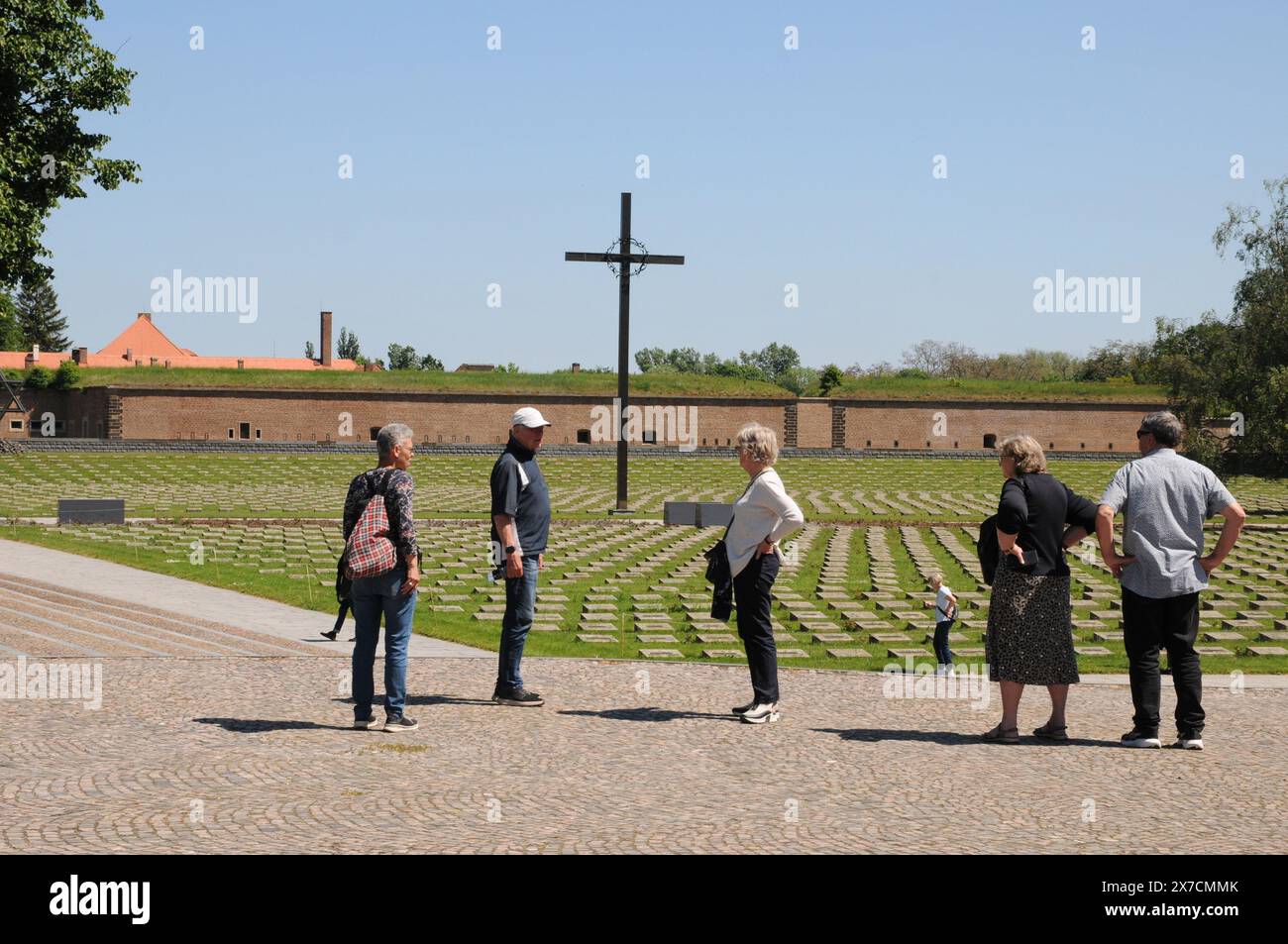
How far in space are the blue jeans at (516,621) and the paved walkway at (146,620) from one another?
5.77 feet

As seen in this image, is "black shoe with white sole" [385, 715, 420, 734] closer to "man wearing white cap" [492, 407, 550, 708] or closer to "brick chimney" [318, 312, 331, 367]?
"man wearing white cap" [492, 407, 550, 708]

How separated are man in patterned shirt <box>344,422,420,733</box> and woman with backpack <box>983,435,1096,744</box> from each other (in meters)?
3.18

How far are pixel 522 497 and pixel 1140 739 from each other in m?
3.70

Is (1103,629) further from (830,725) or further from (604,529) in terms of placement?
(604,529)

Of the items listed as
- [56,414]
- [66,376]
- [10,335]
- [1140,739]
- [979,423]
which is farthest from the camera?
[10,335]

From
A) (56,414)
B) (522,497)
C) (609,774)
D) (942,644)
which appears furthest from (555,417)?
(609,774)

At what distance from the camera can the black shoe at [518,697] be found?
7434 mm

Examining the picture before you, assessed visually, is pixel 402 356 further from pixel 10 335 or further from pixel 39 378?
pixel 39 378

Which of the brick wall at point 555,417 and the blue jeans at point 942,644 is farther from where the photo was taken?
the brick wall at point 555,417

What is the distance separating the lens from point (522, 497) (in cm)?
741

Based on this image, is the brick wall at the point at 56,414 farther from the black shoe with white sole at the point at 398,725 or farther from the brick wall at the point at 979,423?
the black shoe with white sole at the point at 398,725

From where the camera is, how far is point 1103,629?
36.3 feet

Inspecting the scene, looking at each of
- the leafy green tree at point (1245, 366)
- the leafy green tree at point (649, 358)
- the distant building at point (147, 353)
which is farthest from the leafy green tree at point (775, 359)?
the leafy green tree at point (1245, 366)
